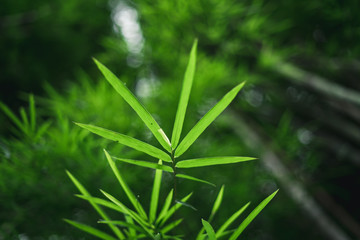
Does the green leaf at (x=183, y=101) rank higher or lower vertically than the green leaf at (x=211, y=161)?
higher

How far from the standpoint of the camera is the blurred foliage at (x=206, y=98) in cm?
67

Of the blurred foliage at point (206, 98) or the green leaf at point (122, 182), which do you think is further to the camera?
the blurred foliage at point (206, 98)

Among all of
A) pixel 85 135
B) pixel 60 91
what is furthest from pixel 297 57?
pixel 60 91

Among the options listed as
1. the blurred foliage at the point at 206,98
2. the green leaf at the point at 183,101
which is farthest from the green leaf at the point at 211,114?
the blurred foliage at the point at 206,98

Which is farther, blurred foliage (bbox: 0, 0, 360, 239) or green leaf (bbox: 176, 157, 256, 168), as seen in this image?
blurred foliage (bbox: 0, 0, 360, 239)

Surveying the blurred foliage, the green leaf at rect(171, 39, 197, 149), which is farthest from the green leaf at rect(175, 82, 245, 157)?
the blurred foliage

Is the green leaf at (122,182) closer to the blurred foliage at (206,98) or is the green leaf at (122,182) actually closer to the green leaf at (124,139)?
the green leaf at (124,139)

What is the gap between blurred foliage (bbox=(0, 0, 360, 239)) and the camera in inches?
26.4

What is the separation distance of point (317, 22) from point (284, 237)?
37.4 inches

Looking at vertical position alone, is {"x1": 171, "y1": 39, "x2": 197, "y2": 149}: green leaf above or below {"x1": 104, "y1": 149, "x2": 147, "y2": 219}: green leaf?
above

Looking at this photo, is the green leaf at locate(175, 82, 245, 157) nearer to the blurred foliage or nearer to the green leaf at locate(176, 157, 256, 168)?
the green leaf at locate(176, 157, 256, 168)

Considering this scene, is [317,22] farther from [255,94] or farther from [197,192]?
[197,192]

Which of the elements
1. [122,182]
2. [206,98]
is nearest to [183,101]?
[122,182]

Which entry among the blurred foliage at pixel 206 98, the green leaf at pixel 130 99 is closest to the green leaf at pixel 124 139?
the green leaf at pixel 130 99
